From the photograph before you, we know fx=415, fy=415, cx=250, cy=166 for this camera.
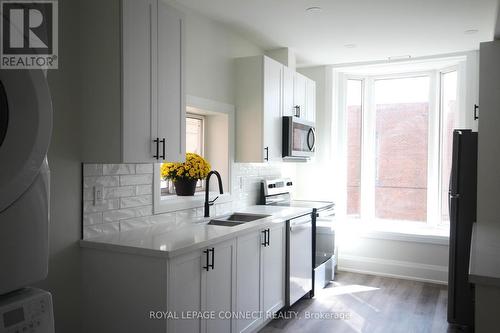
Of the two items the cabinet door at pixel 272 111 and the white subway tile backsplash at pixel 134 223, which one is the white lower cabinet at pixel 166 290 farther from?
the cabinet door at pixel 272 111

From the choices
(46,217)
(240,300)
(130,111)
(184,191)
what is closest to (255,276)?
(240,300)

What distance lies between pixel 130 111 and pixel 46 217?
3.81 ft

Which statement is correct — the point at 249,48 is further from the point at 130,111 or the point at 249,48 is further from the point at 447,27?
the point at 130,111

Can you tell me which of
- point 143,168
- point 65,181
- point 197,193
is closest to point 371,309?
point 197,193

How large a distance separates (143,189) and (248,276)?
0.98 meters

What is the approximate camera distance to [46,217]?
129cm

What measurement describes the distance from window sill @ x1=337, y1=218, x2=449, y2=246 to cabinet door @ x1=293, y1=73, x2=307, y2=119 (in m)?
1.65

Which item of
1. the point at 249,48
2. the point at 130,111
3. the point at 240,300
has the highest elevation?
the point at 249,48

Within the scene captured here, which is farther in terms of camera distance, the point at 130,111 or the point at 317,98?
the point at 317,98

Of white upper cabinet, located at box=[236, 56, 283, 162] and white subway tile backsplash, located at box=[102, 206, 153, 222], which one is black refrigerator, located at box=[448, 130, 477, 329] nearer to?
white upper cabinet, located at box=[236, 56, 283, 162]

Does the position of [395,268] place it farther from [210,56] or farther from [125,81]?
[125,81]

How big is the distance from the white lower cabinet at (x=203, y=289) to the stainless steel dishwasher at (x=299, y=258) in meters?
0.95

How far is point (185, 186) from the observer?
11.0 ft

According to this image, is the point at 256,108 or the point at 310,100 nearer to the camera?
the point at 256,108
